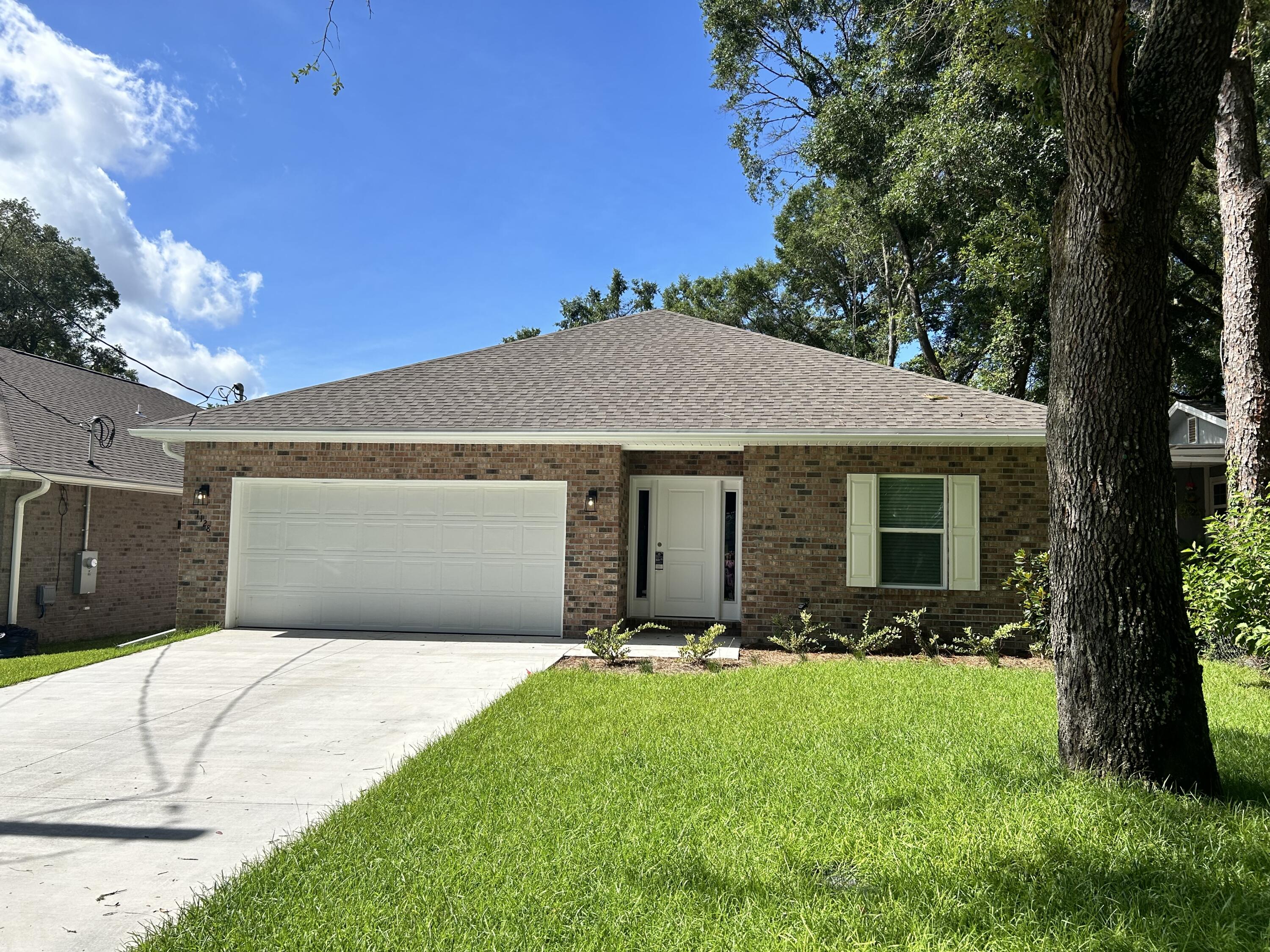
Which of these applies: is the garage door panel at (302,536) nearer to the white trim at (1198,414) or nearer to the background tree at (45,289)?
the white trim at (1198,414)

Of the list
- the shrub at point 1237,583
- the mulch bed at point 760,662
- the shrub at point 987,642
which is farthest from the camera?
the shrub at point 987,642

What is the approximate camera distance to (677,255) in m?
30.3

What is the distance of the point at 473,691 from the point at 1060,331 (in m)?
5.57

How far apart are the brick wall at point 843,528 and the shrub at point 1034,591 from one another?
0.14 m

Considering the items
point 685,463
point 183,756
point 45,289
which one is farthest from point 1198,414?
point 45,289

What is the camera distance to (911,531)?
9875 mm

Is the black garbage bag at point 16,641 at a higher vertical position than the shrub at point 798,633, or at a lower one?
lower

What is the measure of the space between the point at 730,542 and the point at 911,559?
257 cm

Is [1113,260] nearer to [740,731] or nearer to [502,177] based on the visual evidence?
[740,731]

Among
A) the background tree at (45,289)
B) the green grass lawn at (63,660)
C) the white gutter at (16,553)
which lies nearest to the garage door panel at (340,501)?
the green grass lawn at (63,660)

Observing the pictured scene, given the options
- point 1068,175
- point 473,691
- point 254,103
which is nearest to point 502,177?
point 254,103

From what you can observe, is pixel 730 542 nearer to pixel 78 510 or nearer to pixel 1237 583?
pixel 1237 583

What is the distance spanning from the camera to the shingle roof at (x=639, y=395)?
10.0 metres

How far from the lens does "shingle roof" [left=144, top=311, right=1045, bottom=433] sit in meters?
10.0
